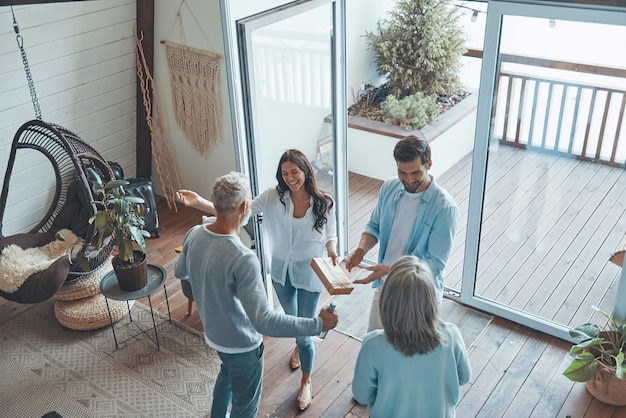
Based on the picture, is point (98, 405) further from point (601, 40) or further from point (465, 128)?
point (465, 128)

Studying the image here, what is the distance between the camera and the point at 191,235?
2.49 metres


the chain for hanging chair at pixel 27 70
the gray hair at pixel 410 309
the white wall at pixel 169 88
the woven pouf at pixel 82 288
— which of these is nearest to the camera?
the gray hair at pixel 410 309

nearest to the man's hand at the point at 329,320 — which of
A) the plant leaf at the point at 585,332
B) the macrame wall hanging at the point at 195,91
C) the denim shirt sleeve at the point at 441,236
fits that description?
the denim shirt sleeve at the point at 441,236

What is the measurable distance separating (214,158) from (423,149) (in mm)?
2734

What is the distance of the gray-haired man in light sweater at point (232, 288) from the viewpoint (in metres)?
2.36

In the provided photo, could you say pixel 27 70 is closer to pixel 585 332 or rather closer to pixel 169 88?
pixel 169 88

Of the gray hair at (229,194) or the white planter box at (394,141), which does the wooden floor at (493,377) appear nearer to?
the gray hair at (229,194)

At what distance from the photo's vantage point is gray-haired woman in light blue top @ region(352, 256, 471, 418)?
6.22 feet

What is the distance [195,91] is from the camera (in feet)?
16.1

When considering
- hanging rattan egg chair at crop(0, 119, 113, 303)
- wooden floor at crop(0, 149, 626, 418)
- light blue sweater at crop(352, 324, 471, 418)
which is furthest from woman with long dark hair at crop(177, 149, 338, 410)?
hanging rattan egg chair at crop(0, 119, 113, 303)

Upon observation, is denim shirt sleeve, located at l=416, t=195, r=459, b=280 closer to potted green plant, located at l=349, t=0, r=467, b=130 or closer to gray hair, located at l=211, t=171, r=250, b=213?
gray hair, located at l=211, t=171, r=250, b=213

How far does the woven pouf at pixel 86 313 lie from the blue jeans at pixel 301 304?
1.28 meters

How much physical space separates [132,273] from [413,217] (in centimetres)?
158

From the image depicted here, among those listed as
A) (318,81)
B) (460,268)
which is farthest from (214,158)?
(460,268)
